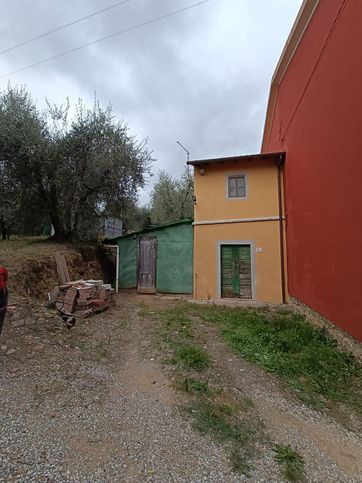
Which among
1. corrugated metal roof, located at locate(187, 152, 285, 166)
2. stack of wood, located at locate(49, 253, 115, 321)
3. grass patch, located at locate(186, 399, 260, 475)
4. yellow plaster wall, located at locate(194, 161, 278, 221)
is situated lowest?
grass patch, located at locate(186, 399, 260, 475)

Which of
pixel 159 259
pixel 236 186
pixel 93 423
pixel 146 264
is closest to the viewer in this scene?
pixel 93 423

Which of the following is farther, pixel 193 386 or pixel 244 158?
pixel 244 158

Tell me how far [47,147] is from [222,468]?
9742 millimetres

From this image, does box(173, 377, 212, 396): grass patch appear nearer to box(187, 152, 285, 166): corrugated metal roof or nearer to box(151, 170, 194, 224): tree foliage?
box(187, 152, 285, 166): corrugated metal roof

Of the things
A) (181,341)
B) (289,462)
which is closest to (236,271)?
(181,341)

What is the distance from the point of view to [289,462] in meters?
1.93

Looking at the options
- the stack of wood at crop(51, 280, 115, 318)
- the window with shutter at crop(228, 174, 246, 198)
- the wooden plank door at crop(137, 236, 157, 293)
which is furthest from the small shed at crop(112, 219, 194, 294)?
the stack of wood at crop(51, 280, 115, 318)

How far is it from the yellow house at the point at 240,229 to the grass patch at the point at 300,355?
242 cm

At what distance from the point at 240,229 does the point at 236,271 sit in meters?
1.46

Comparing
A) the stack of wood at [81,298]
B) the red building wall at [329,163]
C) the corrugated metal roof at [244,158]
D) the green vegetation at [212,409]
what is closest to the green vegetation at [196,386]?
the green vegetation at [212,409]

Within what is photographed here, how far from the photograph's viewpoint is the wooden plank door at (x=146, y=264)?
9.84m

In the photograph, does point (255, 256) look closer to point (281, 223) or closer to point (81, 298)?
point (281, 223)

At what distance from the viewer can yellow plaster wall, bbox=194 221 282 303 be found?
8.24 meters

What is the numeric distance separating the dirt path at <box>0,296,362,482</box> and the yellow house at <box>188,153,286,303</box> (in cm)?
476
